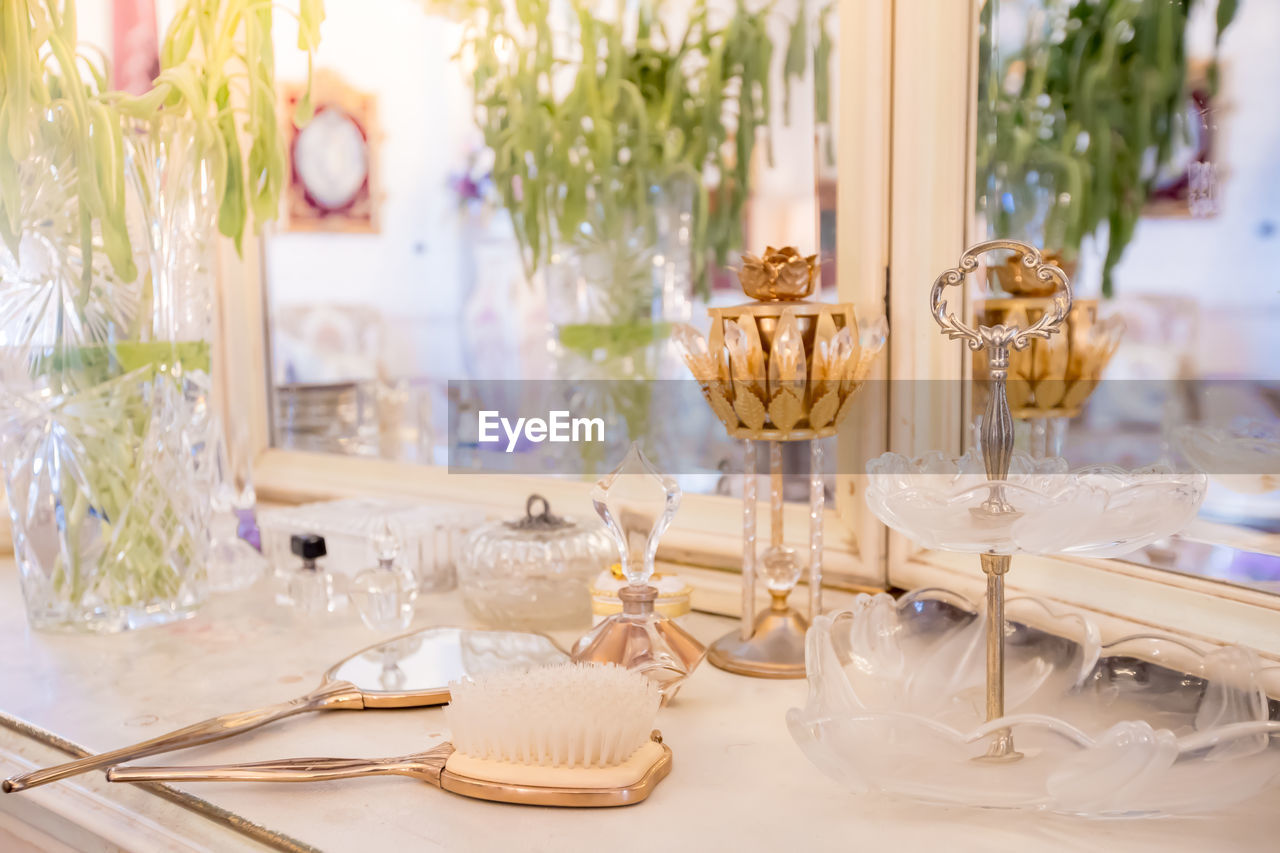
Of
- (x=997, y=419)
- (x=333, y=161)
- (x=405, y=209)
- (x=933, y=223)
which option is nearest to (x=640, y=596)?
(x=997, y=419)

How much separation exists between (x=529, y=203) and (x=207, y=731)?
0.58 meters

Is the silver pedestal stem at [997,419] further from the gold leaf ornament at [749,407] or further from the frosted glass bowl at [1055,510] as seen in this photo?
the gold leaf ornament at [749,407]

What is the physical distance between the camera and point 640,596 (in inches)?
24.4

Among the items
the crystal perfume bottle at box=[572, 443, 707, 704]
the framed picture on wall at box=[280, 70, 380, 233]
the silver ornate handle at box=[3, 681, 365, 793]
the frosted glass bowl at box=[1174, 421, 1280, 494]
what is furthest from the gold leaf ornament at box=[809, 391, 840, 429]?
the framed picture on wall at box=[280, 70, 380, 233]

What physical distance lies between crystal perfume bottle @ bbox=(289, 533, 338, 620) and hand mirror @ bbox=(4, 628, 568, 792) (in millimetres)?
124

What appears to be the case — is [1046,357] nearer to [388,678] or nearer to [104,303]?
[388,678]

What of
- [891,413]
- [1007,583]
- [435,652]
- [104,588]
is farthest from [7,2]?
[1007,583]

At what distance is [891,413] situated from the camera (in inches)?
30.4

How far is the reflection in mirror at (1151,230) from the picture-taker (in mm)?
597

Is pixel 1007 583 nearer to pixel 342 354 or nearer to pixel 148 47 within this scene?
pixel 342 354

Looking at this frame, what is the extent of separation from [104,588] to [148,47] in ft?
2.39

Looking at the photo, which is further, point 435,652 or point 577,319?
point 577,319

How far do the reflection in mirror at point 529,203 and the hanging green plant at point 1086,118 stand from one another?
0.42 feet

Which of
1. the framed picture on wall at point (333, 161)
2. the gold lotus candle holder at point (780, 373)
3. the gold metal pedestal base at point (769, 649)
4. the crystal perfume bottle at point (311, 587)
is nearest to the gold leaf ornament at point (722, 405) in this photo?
the gold lotus candle holder at point (780, 373)
